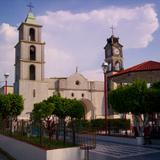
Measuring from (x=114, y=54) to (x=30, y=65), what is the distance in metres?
14.5

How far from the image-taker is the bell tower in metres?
46.2

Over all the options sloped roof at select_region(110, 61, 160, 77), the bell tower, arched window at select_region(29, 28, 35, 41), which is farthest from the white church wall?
sloped roof at select_region(110, 61, 160, 77)

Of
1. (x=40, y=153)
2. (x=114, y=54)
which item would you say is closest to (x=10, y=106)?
(x=40, y=153)

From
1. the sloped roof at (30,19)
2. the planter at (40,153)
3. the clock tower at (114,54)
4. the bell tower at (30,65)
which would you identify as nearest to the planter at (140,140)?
the planter at (40,153)

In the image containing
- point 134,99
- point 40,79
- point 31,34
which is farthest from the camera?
point 31,34

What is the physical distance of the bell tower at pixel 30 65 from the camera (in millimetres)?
46250

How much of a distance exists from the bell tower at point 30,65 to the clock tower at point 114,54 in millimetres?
12029

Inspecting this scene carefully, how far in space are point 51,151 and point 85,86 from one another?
1678 inches

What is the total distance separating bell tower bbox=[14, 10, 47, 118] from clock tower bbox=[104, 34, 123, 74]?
12.0 m

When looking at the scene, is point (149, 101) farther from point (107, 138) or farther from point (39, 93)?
point (39, 93)

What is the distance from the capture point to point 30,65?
154 ft

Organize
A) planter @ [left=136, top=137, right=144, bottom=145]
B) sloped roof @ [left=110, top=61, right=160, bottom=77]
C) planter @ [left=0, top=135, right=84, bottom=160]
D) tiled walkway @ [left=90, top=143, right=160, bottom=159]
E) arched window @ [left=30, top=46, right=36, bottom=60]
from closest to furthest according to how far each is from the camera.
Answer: planter @ [left=0, top=135, right=84, bottom=160] → tiled walkway @ [left=90, top=143, right=160, bottom=159] → planter @ [left=136, top=137, right=144, bottom=145] → sloped roof @ [left=110, top=61, right=160, bottom=77] → arched window @ [left=30, top=46, right=36, bottom=60]

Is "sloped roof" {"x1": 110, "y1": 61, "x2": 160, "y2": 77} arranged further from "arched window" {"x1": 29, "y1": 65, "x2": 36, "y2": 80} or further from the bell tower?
"arched window" {"x1": 29, "y1": 65, "x2": 36, "y2": 80}

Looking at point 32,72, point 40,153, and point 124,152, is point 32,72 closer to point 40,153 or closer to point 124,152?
point 124,152
